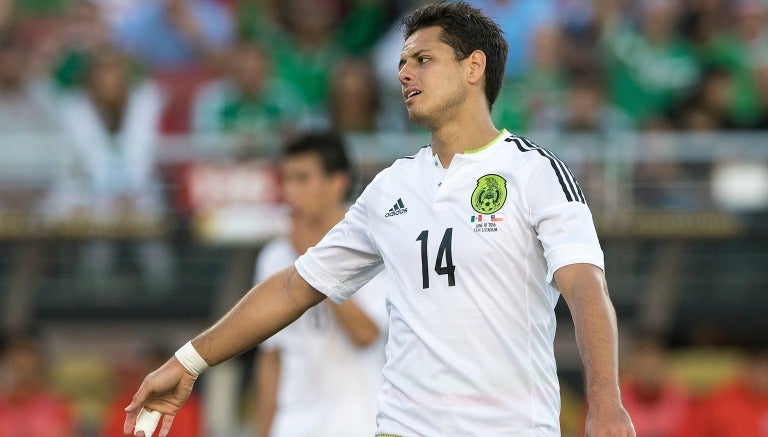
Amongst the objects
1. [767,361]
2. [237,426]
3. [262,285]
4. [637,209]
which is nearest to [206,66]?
[237,426]

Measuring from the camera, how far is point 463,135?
511 centimetres

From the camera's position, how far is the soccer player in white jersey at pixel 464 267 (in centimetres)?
473

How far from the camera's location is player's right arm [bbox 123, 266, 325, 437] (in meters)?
5.26

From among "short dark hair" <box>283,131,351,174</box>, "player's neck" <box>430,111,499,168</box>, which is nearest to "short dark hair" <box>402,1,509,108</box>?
"player's neck" <box>430,111,499,168</box>

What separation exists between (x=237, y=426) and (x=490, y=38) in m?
7.97

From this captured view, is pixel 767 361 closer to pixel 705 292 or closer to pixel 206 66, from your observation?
pixel 705 292

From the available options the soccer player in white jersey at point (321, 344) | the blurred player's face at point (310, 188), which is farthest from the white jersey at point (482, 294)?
the blurred player's face at point (310, 188)

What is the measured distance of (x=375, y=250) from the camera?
5324 mm

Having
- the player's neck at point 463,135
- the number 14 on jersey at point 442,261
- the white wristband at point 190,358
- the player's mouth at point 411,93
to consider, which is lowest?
the white wristband at point 190,358

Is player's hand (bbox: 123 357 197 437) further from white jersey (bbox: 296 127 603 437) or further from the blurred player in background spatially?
the blurred player in background

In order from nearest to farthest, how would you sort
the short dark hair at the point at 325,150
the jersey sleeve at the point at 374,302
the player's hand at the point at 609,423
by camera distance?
the player's hand at the point at 609,423, the jersey sleeve at the point at 374,302, the short dark hair at the point at 325,150

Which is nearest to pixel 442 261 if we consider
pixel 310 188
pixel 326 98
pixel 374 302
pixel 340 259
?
pixel 340 259

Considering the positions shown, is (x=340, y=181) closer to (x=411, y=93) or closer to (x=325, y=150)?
(x=325, y=150)

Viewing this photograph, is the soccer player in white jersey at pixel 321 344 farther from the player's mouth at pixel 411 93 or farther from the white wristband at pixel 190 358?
the player's mouth at pixel 411 93
